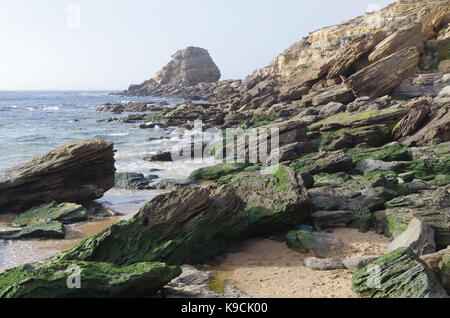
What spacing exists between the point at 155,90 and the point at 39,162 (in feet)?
411

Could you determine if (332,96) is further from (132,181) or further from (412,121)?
(132,181)

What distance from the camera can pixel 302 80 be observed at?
1631 inches

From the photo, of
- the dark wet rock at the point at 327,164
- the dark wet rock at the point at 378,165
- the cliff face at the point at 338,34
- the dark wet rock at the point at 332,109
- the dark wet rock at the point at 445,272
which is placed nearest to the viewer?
the dark wet rock at the point at 445,272

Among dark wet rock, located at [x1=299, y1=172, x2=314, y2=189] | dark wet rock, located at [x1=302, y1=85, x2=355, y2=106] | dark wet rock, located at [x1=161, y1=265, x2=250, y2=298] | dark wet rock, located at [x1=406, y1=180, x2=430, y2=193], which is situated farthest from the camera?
dark wet rock, located at [x1=302, y1=85, x2=355, y2=106]

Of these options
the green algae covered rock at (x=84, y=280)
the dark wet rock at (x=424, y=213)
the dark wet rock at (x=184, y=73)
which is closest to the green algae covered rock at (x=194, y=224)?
the green algae covered rock at (x=84, y=280)

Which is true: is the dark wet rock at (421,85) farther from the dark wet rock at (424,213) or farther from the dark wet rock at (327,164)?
the dark wet rock at (424,213)

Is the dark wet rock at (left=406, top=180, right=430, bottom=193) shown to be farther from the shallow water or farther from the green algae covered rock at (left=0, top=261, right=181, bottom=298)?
the shallow water

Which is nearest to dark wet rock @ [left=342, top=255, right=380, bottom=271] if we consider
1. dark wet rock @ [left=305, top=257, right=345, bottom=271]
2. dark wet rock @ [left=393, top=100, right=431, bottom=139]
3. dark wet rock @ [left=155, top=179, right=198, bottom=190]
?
dark wet rock @ [left=305, top=257, right=345, bottom=271]

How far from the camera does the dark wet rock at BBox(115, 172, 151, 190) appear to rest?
57.9 feet

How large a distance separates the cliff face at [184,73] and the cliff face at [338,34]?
59092mm

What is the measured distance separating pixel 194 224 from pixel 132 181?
342 inches

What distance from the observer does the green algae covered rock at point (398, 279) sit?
21.1 feet

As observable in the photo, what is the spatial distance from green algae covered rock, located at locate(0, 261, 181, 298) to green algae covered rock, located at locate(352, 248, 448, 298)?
3181mm
